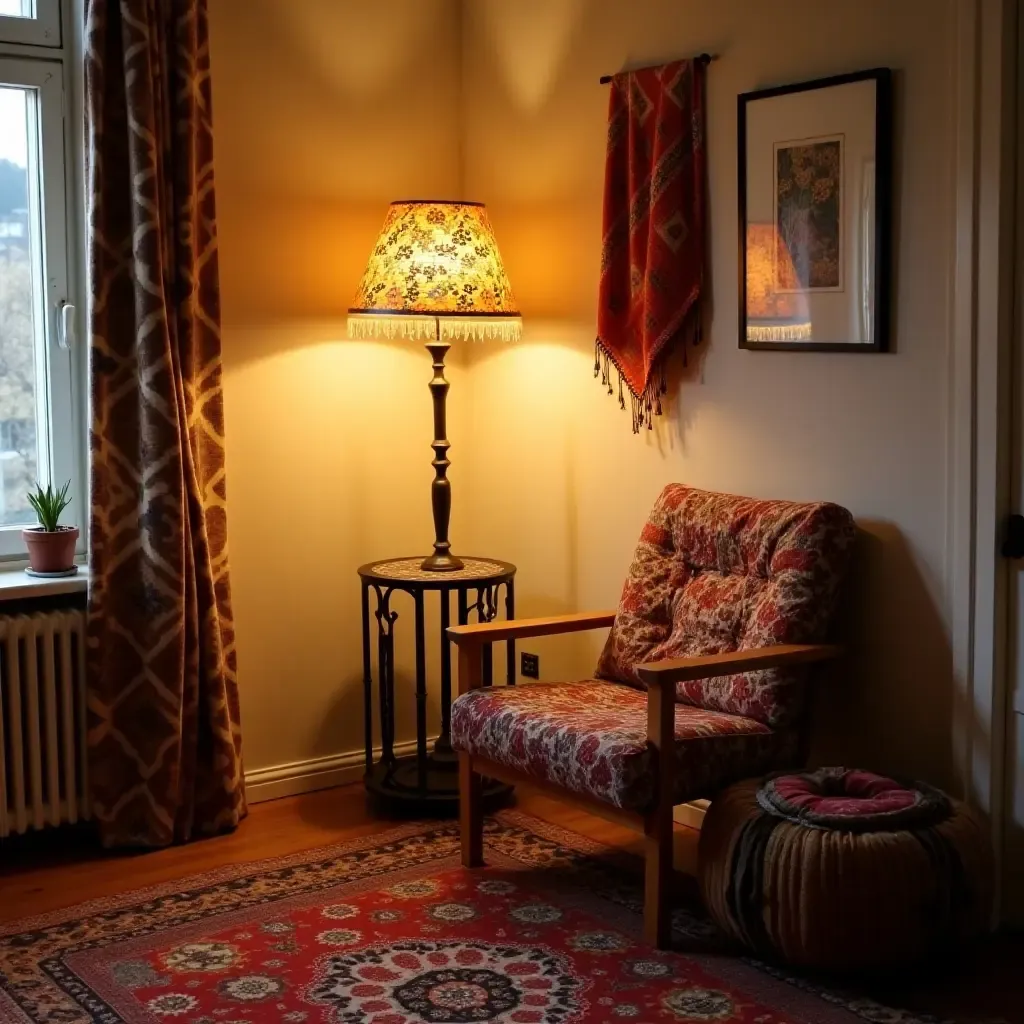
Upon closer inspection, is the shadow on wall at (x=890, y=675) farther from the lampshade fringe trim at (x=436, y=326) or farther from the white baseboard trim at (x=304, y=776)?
the white baseboard trim at (x=304, y=776)

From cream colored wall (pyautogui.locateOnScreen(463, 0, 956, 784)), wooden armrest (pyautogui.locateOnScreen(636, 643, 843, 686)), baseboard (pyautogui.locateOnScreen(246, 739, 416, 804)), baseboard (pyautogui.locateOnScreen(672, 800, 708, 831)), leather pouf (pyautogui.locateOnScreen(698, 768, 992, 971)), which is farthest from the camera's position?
baseboard (pyautogui.locateOnScreen(246, 739, 416, 804))

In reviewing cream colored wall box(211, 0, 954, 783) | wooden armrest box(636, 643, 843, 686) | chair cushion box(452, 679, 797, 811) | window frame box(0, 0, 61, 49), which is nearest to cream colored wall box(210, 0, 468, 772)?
cream colored wall box(211, 0, 954, 783)

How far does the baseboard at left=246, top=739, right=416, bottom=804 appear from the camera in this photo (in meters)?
4.22

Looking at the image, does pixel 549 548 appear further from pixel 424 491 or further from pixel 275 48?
pixel 275 48

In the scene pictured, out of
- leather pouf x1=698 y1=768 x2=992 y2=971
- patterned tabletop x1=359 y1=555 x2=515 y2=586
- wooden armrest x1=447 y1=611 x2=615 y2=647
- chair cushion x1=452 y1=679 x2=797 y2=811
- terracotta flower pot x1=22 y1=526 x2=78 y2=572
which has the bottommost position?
leather pouf x1=698 y1=768 x2=992 y2=971

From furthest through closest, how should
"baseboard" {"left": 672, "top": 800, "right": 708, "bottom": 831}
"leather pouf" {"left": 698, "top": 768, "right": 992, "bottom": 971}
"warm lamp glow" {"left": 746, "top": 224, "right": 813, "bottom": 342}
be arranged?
1. "baseboard" {"left": 672, "top": 800, "right": 708, "bottom": 831}
2. "warm lamp glow" {"left": 746, "top": 224, "right": 813, "bottom": 342}
3. "leather pouf" {"left": 698, "top": 768, "right": 992, "bottom": 971}

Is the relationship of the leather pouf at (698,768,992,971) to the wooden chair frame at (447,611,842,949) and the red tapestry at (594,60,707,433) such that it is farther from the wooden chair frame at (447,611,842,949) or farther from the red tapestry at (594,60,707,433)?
the red tapestry at (594,60,707,433)

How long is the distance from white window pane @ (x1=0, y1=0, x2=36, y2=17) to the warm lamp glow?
1901 millimetres

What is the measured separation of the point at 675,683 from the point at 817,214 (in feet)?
3.78

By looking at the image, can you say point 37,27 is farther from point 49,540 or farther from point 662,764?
point 662,764

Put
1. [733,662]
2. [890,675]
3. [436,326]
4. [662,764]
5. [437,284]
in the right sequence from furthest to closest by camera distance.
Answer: [436,326] < [437,284] < [890,675] < [733,662] < [662,764]

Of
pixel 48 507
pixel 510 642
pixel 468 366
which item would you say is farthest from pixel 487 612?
pixel 48 507

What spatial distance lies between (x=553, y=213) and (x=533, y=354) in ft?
1.34

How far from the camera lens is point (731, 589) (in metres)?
3.54
